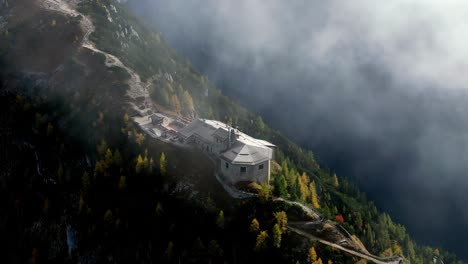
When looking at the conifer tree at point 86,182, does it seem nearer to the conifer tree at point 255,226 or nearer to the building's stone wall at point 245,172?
the building's stone wall at point 245,172

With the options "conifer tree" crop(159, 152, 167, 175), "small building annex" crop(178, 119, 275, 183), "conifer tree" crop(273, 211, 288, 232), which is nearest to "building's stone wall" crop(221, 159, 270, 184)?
"small building annex" crop(178, 119, 275, 183)

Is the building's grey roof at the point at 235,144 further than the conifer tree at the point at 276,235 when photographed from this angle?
Yes

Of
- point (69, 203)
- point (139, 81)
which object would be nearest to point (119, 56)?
point (139, 81)

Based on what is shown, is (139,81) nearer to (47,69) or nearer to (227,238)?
(47,69)

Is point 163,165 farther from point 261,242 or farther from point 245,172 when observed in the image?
point 261,242

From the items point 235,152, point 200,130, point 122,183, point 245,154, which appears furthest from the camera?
point 200,130

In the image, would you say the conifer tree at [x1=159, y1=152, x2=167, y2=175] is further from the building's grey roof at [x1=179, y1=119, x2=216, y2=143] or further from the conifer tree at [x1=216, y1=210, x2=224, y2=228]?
the conifer tree at [x1=216, y1=210, x2=224, y2=228]

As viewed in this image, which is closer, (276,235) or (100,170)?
(276,235)

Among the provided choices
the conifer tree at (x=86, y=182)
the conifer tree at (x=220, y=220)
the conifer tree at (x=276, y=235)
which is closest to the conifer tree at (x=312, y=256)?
the conifer tree at (x=276, y=235)

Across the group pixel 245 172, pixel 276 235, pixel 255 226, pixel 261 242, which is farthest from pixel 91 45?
pixel 276 235
